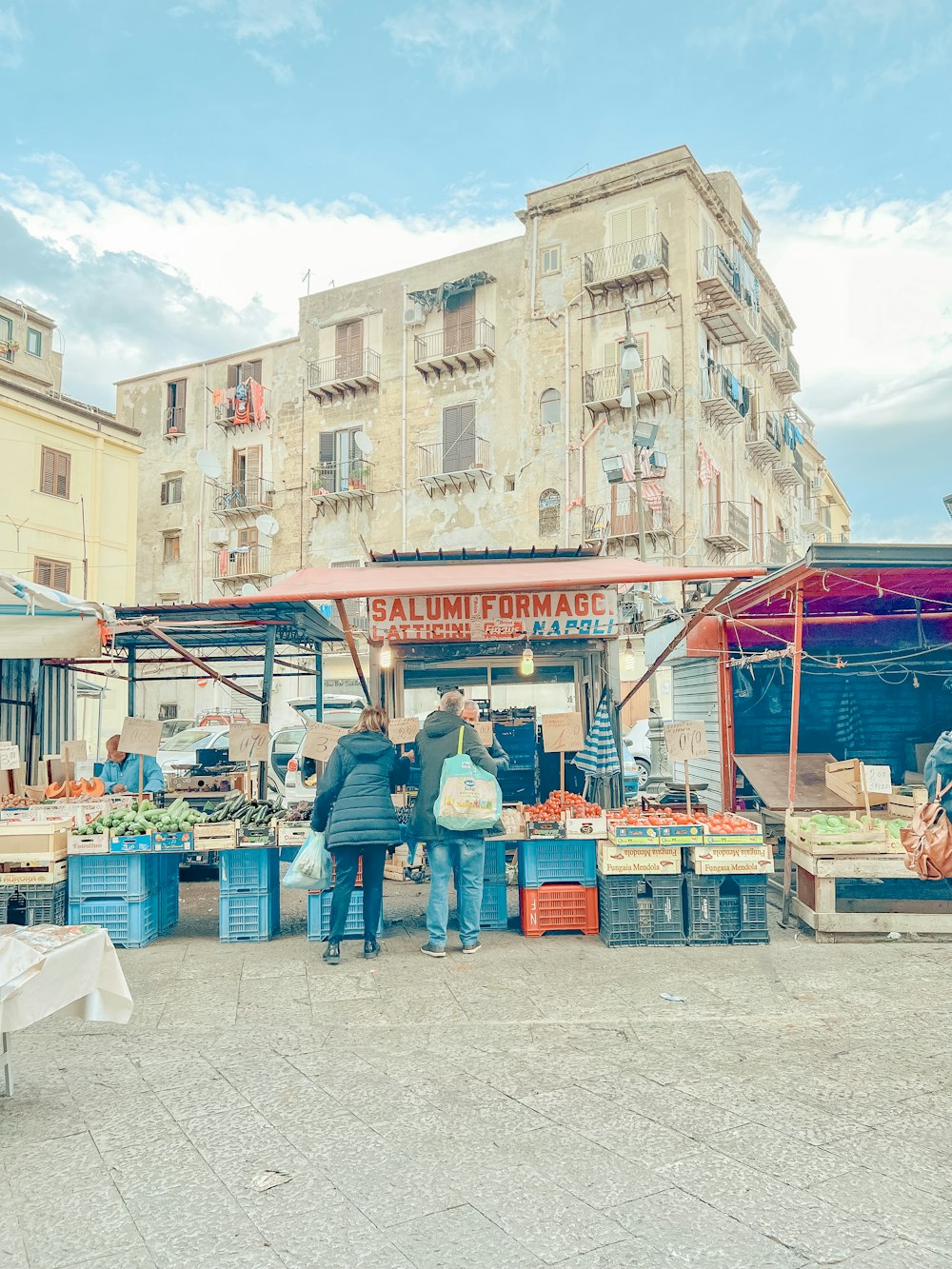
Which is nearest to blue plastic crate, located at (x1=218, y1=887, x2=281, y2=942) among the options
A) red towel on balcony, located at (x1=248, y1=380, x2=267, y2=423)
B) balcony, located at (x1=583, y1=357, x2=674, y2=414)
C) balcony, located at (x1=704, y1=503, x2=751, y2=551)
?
balcony, located at (x1=583, y1=357, x2=674, y2=414)

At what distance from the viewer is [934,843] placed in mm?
5621

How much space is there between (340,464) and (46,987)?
28305 mm

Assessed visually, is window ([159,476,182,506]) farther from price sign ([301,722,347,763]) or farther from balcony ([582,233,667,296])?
price sign ([301,722,347,763])

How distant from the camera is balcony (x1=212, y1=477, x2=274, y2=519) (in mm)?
32688

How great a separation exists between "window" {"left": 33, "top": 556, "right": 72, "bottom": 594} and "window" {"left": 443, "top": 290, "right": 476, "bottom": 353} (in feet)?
43.8

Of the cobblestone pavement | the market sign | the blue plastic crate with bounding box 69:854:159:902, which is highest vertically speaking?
the market sign

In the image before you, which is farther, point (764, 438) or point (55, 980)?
point (764, 438)

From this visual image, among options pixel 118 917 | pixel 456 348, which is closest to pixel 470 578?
pixel 118 917

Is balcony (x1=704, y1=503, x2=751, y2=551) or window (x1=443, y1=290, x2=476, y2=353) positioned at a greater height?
window (x1=443, y1=290, x2=476, y2=353)

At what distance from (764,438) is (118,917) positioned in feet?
92.7

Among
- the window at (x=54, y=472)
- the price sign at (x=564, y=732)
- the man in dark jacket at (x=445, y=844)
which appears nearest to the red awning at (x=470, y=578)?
the man in dark jacket at (x=445, y=844)

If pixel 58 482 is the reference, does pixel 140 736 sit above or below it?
below

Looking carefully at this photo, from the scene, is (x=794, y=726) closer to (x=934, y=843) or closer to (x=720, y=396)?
(x=934, y=843)

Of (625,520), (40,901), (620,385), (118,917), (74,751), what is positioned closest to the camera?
(40,901)
